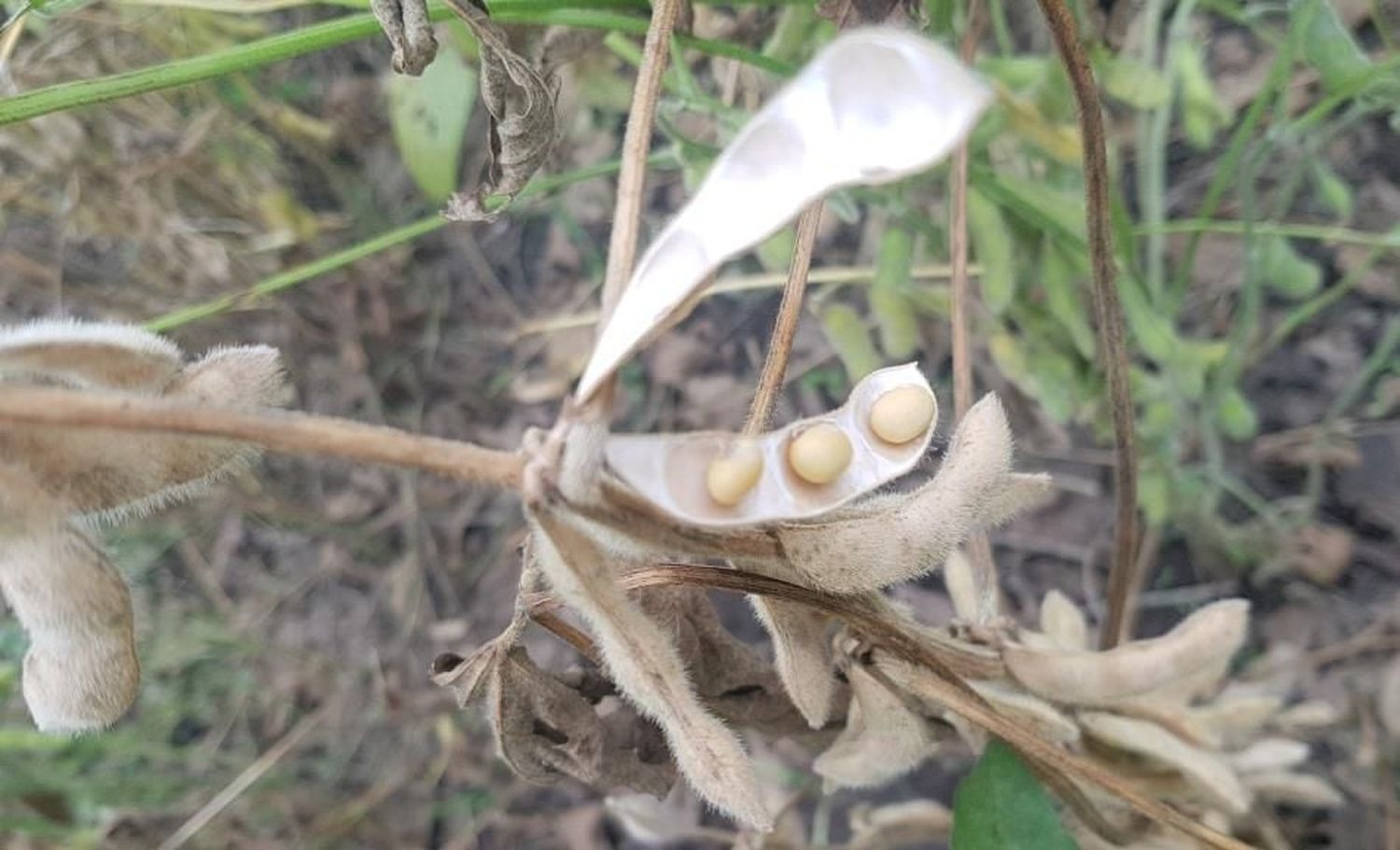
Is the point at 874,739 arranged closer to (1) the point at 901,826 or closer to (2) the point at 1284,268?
(1) the point at 901,826

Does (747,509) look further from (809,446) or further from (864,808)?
(864,808)

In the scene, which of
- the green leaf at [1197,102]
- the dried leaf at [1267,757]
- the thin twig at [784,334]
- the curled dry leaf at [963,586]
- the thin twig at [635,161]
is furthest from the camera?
the green leaf at [1197,102]

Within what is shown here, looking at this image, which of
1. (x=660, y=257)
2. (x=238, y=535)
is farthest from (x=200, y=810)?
(x=660, y=257)

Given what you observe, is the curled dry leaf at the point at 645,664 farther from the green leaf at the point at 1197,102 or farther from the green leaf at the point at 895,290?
the green leaf at the point at 1197,102

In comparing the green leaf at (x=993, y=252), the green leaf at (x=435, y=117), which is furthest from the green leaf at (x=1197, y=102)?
the green leaf at (x=435, y=117)

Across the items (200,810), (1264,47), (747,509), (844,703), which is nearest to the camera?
(747,509)

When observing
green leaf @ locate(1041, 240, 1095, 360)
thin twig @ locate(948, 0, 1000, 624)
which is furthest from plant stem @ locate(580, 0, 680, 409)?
green leaf @ locate(1041, 240, 1095, 360)
